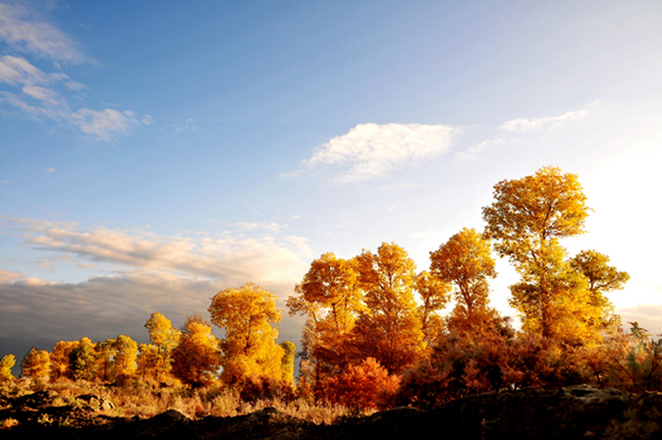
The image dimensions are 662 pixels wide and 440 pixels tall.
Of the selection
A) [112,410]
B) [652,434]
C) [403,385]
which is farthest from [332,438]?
[112,410]

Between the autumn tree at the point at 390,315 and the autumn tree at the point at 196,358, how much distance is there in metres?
19.6

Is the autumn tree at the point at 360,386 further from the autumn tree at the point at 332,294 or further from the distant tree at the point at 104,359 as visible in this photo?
the distant tree at the point at 104,359

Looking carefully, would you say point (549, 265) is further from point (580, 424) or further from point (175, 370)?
point (175, 370)

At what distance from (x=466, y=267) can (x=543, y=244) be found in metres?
6.63

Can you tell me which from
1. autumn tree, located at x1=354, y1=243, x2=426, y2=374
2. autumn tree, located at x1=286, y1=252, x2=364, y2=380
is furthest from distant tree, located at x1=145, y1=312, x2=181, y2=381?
autumn tree, located at x1=354, y1=243, x2=426, y2=374

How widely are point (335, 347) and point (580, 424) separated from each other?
74.3 ft

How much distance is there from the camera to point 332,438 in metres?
5.78

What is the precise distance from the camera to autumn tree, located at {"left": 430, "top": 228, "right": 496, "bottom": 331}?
2311 centimetres

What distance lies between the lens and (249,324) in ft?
104

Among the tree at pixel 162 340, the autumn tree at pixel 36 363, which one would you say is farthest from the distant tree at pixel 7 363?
the tree at pixel 162 340

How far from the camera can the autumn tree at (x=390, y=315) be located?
21.1 m

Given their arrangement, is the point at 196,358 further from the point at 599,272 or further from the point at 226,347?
the point at 599,272

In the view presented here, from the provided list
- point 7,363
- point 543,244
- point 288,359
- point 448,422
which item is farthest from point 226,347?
point 7,363

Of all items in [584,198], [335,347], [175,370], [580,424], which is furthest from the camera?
[175,370]
